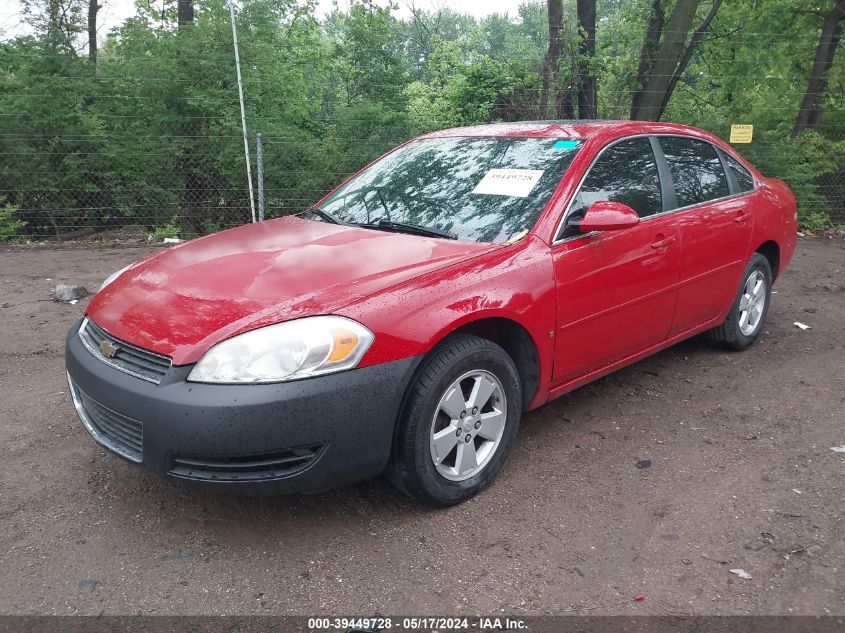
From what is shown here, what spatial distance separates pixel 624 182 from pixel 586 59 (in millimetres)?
8014

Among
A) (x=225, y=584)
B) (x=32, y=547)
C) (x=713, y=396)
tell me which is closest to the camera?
(x=225, y=584)

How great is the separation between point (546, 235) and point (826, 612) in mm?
1853

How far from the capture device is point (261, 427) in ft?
8.09

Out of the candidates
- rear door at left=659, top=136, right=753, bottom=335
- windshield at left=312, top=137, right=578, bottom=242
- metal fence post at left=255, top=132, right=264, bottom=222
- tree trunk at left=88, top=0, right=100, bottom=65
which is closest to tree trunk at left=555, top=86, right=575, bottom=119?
metal fence post at left=255, top=132, right=264, bottom=222

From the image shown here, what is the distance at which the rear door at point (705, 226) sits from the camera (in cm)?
414

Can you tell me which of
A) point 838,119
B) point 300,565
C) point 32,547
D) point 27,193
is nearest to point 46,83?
point 27,193

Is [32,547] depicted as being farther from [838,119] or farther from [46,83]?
[838,119]

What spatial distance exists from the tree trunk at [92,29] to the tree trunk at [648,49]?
332 inches

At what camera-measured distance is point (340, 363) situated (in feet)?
8.41

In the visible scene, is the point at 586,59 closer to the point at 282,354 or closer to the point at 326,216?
the point at 326,216

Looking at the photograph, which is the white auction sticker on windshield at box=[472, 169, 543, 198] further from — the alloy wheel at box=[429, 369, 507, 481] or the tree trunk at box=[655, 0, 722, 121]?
the tree trunk at box=[655, 0, 722, 121]

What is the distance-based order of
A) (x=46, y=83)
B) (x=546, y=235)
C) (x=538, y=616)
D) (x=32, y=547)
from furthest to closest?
(x=46, y=83) < (x=546, y=235) < (x=32, y=547) < (x=538, y=616)

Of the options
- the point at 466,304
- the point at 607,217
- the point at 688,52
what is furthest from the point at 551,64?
the point at 466,304

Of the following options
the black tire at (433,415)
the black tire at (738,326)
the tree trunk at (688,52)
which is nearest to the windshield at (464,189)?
the black tire at (433,415)
